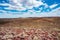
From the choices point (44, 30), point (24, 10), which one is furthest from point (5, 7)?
point (44, 30)

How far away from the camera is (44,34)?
330 cm

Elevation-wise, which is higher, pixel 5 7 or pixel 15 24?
pixel 5 7

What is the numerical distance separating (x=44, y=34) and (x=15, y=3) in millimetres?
827

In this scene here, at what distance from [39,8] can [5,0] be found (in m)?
0.68

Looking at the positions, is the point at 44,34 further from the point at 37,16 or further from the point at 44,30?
the point at 37,16

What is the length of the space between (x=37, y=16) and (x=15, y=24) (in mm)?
459

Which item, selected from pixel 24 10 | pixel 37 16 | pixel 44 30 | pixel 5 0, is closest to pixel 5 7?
pixel 5 0

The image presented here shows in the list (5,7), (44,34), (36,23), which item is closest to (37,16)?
(36,23)

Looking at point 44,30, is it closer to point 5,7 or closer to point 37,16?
point 37,16

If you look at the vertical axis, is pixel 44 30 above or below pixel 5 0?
below

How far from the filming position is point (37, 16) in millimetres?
3299

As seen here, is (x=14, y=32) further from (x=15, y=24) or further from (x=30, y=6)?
(x=30, y=6)

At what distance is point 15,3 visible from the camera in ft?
10.8

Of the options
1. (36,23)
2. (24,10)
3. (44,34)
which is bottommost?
(44,34)
